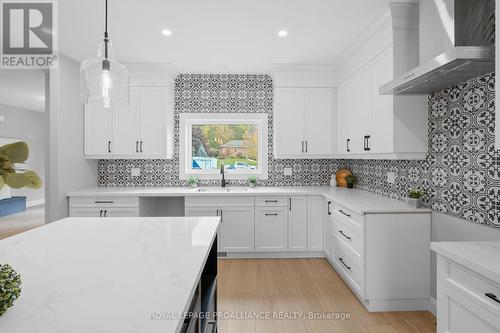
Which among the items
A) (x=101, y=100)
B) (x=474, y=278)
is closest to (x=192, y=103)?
(x=101, y=100)

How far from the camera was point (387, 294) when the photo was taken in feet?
7.61

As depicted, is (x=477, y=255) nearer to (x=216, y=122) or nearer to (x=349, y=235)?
(x=349, y=235)

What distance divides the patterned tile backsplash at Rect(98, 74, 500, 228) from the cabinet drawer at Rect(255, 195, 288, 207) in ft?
1.98

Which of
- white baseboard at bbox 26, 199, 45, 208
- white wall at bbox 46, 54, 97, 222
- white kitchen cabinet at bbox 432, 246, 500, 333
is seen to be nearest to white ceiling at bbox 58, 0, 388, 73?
white wall at bbox 46, 54, 97, 222

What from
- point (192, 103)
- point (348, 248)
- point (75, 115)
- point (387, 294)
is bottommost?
point (387, 294)

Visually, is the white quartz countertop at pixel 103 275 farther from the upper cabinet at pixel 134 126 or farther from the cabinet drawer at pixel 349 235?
the upper cabinet at pixel 134 126

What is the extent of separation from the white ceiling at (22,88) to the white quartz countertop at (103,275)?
3.54 metres

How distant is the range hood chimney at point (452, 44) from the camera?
1537mm

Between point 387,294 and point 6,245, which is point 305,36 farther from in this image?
point 6,245

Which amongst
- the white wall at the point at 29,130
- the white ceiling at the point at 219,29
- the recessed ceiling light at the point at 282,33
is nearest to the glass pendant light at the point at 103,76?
the white ceiling at the point at 219,29

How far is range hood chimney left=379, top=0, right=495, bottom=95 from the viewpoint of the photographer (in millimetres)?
1537

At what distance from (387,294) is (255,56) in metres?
2.86

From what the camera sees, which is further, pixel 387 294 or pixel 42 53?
pixel 42 53

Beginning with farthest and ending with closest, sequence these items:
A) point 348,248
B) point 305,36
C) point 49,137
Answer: point 49,137
point 305,36
point 348,248
